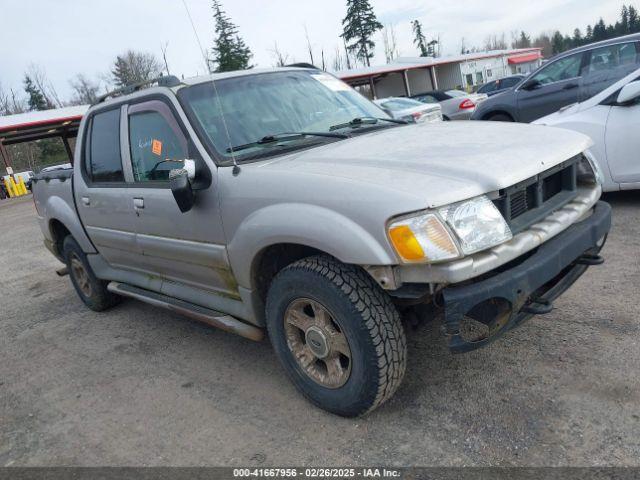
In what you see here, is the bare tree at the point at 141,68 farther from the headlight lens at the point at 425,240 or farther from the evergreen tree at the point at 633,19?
the evergreen tree at the point at 633,19

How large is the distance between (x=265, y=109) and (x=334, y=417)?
6.28 ft

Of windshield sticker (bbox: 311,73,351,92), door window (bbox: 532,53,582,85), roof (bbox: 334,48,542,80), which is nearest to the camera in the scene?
windshield sticker (bbox: 311,73,351,92)

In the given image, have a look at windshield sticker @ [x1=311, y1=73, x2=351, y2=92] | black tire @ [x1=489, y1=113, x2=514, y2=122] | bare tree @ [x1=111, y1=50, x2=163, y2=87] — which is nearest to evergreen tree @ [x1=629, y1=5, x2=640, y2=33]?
bare tree @ [x1=111, y1=50, x2=163, y2=87]

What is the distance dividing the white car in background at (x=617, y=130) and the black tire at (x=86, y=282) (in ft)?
16.3

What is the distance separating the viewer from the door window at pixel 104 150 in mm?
4086

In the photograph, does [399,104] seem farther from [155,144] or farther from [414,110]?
[155,144]

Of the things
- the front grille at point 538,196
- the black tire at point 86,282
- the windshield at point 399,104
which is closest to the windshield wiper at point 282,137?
the front grille at point 538,196

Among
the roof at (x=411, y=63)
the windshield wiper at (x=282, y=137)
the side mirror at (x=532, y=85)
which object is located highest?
the roof at (x=411, y=63)

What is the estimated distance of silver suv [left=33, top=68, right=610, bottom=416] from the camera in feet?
7.69

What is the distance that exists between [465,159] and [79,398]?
9.32ft

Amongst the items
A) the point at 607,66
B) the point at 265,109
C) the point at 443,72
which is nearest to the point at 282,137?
the point at 265,109

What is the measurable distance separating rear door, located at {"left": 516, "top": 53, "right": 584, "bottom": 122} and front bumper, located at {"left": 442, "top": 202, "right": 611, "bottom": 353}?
607 cm

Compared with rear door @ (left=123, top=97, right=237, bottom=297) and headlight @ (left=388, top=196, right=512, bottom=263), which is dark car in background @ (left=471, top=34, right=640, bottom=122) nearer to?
headlight @ (left=388, top=196, right=512, bottom=263)

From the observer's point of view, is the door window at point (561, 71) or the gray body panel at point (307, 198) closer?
the gray body panel at point (307, 198)
